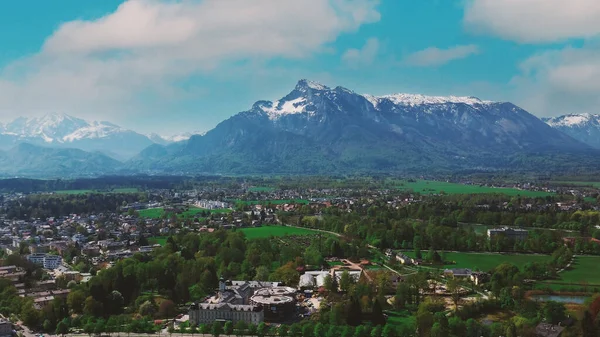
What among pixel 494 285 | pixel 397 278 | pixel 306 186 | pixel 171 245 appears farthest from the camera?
pixel 306 186

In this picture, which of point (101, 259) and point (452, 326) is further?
point (101, 259)

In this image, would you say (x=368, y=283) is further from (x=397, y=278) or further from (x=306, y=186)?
(x=306, y=186)

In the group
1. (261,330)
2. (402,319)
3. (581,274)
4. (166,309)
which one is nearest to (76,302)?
(166,309)

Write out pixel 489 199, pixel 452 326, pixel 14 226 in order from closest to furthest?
pixel 452 326 < pixel 14 226 < pixel 489 199

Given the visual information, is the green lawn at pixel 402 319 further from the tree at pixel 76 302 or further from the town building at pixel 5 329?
the town building at pixel 5 329

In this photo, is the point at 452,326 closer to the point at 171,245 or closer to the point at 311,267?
the point at 311,267

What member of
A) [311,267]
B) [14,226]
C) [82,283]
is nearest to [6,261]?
[82,283]
